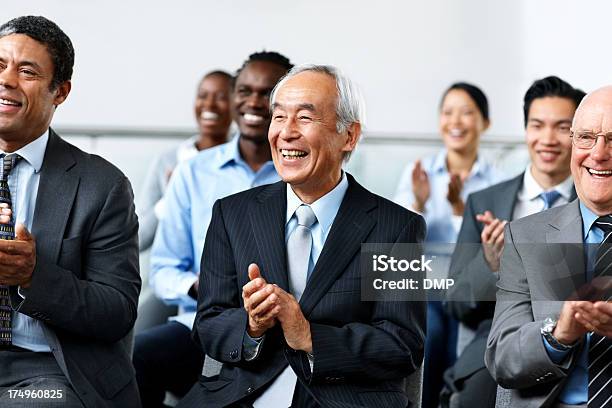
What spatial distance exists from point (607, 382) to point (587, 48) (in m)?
4.22

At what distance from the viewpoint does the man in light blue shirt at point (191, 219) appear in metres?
3.56

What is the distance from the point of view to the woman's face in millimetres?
4930

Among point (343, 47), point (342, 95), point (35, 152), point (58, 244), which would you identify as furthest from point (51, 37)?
point (343, 47)

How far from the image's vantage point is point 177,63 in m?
6.70

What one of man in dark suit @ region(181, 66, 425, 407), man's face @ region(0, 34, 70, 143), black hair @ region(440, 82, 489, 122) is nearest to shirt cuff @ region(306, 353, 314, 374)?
man in dark suit @ region(181, 66, 425, 407)

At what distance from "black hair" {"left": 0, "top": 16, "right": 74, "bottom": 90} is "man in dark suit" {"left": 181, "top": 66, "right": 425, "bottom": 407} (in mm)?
566

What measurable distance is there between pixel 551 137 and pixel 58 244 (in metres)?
1.87

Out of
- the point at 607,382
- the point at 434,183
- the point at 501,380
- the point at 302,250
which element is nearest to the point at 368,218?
the point at 302,250

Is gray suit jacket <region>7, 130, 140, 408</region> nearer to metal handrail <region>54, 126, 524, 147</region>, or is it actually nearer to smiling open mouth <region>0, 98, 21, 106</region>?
smiling open mouth <region>0, 98, 21, 106</region>

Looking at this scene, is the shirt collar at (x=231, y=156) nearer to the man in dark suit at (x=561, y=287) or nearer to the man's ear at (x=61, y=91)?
the man's ear at (x=61, y=91)

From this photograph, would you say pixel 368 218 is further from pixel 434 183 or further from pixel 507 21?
pixel 507 21

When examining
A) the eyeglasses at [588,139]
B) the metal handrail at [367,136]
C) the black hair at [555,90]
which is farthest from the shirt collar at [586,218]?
Answer: the metal handrail at [367,136]

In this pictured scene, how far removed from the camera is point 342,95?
2820mm

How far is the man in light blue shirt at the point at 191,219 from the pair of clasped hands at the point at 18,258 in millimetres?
1100
